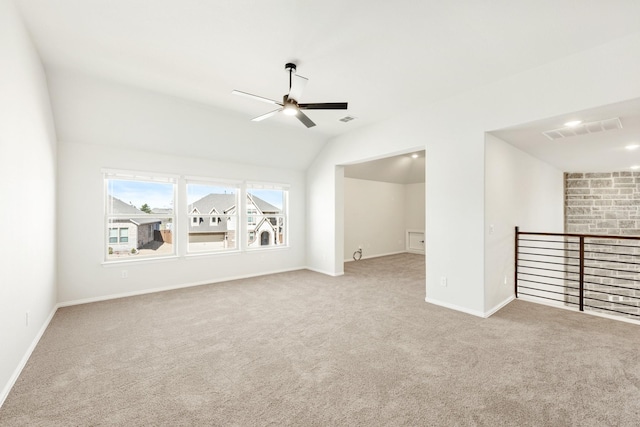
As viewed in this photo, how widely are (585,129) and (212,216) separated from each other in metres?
5.83

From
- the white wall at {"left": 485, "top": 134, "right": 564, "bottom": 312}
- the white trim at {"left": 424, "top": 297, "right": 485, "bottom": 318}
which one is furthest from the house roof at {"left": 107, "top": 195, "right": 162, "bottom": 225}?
the white wall at {"left": 485, "top": 134, "right": 564, "bottom": 312}

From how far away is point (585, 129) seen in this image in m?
3.47

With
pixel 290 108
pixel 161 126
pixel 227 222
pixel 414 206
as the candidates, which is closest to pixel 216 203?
pixel 227 222

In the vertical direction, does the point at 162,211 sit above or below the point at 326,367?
above

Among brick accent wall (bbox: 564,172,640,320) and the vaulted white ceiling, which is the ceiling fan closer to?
the vaulted white ceiling

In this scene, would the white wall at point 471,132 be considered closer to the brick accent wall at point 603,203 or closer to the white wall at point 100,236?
the white wall at point 100,236

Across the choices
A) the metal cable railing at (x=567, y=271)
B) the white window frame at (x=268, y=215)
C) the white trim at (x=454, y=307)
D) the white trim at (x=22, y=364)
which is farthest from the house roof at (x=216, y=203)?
the metal cable railing at (x=567, y=271)

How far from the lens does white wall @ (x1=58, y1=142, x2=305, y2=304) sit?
4.07 meters

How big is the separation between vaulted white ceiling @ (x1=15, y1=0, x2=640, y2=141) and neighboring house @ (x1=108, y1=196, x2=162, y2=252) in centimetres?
205

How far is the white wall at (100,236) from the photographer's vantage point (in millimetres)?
4074

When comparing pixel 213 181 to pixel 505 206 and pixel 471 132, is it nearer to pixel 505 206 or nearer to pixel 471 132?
pixel 471 132

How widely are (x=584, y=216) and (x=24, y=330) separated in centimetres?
1001

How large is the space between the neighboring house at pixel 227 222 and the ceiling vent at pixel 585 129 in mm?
4934

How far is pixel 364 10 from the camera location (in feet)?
7.34
